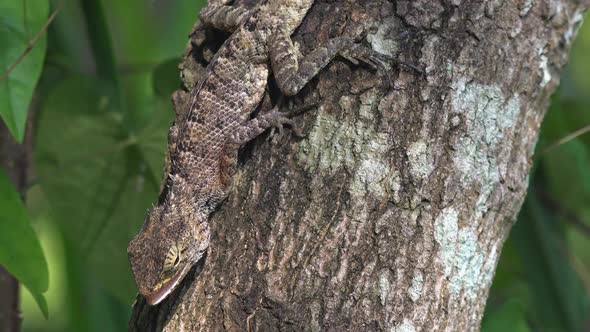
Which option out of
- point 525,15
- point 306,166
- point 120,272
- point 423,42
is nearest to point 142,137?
point 120,272

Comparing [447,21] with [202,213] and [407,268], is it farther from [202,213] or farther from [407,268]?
[202,213]

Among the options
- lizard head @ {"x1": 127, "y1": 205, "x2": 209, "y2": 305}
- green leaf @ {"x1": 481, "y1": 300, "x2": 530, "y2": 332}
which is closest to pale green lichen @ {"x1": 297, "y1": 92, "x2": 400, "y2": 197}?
lizard head @ {"x1": 127, "y1": 205, "x2": 209, "y2": 305}

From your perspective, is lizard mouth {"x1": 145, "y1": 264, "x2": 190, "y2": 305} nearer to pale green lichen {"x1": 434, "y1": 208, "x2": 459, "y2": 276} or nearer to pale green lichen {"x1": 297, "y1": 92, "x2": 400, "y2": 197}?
pale green lichen {"x1": 297, "y1": 92, "x2": 400, "y2": 197}

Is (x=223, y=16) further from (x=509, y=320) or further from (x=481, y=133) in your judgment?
(x=509, y=320)

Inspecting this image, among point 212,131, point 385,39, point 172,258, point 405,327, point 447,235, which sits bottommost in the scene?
point 172,258

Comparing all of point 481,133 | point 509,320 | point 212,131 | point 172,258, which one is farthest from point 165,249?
point 509,320

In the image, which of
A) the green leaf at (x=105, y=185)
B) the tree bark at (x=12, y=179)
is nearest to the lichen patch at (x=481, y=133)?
the green leaf at (x=105, y=185)
